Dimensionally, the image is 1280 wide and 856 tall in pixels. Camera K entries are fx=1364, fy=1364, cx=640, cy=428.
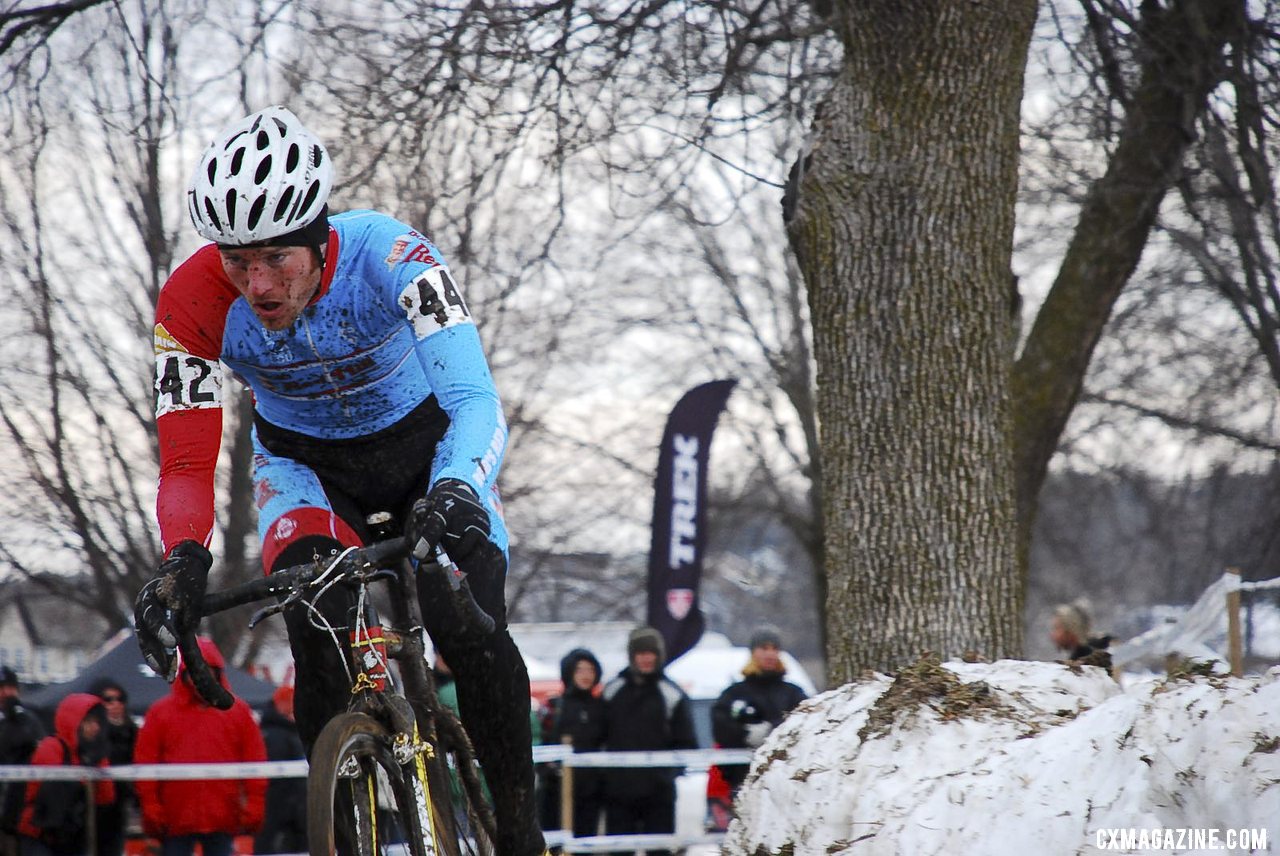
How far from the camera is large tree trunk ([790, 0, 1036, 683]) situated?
19.5 feet

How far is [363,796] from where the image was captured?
3.18 metres

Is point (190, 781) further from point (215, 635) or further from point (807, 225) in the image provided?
point (215, 635)

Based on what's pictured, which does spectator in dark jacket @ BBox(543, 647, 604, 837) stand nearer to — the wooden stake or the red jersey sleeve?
the wooden stake

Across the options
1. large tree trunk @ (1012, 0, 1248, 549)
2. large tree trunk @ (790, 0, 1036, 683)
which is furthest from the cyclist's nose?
large tree trunk @ (1012, 0, 1248, 549)

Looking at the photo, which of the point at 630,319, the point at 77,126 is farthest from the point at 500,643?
the point at 630,319

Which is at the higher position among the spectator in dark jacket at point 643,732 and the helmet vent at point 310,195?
the helmet vent at point 310,195

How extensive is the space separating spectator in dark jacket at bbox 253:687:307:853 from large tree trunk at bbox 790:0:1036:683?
3.40 m

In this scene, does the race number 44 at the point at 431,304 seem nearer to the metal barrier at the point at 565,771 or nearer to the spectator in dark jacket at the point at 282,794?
the metal barrier at the point at 565,771

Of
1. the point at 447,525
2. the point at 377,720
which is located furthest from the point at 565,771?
the point at 447,525

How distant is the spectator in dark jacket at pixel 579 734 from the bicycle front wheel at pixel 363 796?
4732mm

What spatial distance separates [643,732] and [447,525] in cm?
547

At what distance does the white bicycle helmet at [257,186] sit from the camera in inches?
132

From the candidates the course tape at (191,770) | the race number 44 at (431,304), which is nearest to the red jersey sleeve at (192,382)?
the race number 44 at (431,304)

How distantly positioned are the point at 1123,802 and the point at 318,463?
234 cm
